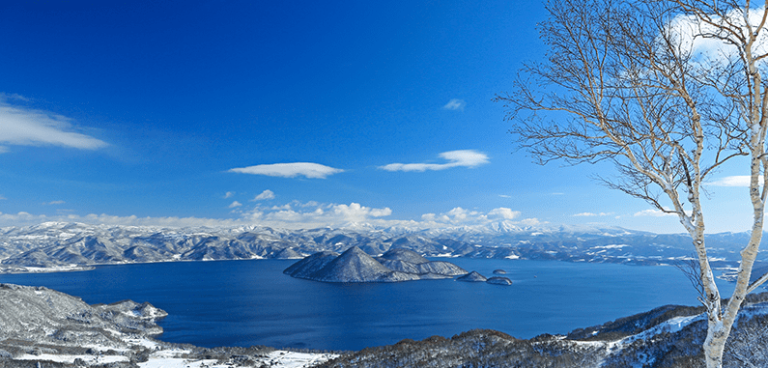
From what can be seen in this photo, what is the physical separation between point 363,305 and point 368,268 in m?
61.2

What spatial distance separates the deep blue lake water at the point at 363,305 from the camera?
227 ft

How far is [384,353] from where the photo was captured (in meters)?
28.4

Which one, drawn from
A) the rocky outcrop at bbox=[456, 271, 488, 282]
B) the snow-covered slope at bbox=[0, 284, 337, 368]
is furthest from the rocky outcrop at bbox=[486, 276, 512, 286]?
the snow-covered slope at bbox=[0, 284, 337, 368]

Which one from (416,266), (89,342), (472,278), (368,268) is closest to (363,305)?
(89,342)

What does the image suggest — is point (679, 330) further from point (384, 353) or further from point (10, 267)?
point (10, 267)

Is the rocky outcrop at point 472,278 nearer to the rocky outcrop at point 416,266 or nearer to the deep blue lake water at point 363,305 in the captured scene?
the deep blue lake water at point 363,305

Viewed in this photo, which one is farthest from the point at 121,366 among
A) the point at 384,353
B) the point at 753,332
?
the point at 753,332

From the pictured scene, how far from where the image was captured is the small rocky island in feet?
518

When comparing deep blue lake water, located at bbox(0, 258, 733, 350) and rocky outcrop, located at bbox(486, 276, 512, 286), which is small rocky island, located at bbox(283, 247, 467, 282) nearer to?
deep blue lake water, located at bbox(0, 258, 733, 350)

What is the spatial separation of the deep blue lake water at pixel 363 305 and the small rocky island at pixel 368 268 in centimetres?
1103

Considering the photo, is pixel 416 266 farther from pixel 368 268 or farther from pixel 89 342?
pixel 89 342

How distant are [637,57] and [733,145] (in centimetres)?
204

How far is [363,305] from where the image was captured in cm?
10106

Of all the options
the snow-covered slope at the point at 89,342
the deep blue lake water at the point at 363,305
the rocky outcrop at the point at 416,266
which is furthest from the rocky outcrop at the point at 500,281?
the snow-covered slope at the point at 89,342
